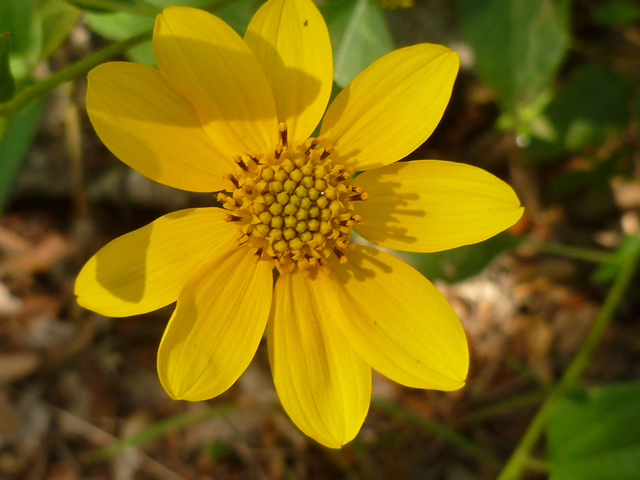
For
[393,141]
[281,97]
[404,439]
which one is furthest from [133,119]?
[404,439]

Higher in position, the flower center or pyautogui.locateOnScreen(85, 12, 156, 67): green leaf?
pyautogui.locateOnScreen(85, 12, 156, 67): green leaf

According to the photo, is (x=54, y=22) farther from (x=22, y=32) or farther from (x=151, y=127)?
(x=151, y=127)

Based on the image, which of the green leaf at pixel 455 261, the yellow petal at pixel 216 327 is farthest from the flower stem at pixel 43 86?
the green leaf at pixel 455 261

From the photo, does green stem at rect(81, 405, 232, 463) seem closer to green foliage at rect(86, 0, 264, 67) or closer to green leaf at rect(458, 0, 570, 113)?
green foliage at rect(86, 0, 264, 67)

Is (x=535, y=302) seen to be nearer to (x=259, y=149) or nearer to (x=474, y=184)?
(x=474, y=184)

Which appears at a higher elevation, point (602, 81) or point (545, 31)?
point (545, 31)

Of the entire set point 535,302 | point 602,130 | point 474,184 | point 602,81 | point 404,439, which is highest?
point 474,184

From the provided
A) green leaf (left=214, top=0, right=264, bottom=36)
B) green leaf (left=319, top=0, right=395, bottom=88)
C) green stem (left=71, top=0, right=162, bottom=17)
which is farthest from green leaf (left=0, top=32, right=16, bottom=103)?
green leaf (left=319, top=0, right=395, bottom=88)
